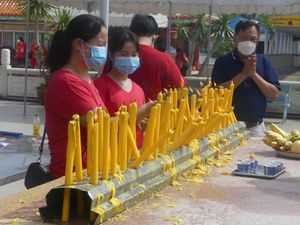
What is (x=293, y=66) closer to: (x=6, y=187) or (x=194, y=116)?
(x=6, y=187)

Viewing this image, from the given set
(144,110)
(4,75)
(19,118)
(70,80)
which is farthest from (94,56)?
(4,75)

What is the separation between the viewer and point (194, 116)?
263cm

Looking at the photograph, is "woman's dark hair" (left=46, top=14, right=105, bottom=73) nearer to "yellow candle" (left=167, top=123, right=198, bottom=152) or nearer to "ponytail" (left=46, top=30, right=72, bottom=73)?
"ponytail" (left=46, top=30, right=72, bottom=73)

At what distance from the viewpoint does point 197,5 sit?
10.2 m

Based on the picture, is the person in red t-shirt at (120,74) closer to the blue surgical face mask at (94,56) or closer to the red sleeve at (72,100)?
the blue surgical face mask at (94,56)

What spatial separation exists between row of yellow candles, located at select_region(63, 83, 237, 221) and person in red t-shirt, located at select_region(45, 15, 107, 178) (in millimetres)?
337

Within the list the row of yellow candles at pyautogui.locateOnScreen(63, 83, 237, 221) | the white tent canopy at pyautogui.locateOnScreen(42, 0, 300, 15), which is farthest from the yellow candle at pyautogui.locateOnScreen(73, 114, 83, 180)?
the white tent canopy at pyautogui.locateOnScreen(42, 0, 300, 15)

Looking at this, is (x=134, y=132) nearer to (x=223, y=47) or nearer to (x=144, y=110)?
(x=144, y=110)

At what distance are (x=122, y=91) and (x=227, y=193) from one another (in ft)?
A: 3.48

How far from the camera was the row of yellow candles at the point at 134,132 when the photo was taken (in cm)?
181

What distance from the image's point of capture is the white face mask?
164 inches

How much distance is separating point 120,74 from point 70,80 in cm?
61

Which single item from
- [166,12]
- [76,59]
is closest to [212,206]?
[76,59]

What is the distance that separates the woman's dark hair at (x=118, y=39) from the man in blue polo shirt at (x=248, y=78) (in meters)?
1.20
